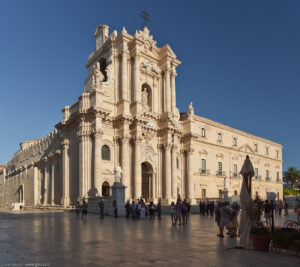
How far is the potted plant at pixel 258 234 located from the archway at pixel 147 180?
84.0ft

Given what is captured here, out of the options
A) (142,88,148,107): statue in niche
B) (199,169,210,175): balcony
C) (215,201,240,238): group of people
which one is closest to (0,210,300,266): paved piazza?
(215,201,240,238): group of people

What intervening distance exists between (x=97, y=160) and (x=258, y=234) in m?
22.0

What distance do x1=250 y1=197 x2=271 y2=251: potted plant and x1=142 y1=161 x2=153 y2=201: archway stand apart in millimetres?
25588

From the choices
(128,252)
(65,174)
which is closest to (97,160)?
(65,174)

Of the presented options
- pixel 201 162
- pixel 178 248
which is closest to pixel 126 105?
pixel 201 162

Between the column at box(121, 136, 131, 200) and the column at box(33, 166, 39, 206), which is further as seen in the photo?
the column at box(33, 166, 39, 206)

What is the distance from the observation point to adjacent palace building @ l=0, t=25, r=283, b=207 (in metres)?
31.3

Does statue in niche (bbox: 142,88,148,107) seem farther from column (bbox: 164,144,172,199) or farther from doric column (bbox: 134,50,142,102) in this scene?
column (bbox: 164,144,172,199)

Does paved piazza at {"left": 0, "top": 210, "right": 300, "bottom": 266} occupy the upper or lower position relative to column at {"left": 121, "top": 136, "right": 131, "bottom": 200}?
lower

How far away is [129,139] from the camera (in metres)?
32.8

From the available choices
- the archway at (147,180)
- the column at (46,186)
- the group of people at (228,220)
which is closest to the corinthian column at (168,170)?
the archway at (147,180)

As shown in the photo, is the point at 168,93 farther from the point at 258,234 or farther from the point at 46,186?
the point at 258,234

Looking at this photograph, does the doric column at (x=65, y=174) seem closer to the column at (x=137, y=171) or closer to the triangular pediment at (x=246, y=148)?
the column at (x=137, y=171)

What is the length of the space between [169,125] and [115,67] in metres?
8.75
